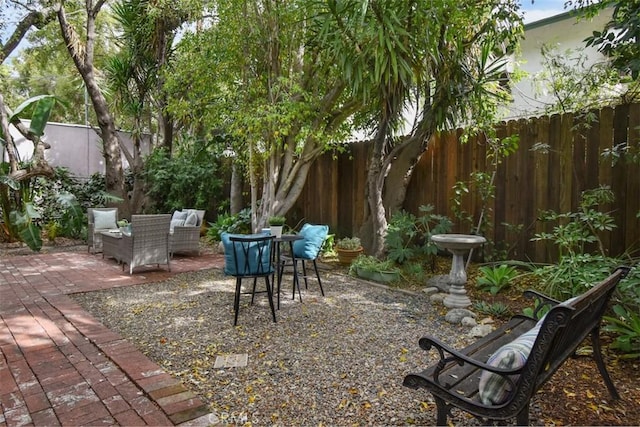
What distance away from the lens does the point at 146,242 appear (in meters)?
5.84

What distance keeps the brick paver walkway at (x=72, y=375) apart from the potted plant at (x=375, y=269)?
3.17 metres

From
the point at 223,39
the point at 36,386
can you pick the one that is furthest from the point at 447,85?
the point at 36,386

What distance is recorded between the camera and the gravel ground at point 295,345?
2.29 metres

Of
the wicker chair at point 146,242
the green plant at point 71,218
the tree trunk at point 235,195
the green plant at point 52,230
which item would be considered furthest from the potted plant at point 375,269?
the green plant at point 52,230

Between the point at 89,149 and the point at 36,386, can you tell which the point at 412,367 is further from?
the point at 89,149

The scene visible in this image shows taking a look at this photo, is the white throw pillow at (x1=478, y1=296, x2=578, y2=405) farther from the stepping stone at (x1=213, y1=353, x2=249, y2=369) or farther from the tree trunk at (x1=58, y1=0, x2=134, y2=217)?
the tree trunk at (x1=58, y1=0, x2=134, y2=217)

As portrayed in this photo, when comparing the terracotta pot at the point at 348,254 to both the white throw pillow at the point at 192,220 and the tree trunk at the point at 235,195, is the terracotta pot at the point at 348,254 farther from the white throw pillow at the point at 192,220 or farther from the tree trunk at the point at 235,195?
the tree trunk at the point at 235,195

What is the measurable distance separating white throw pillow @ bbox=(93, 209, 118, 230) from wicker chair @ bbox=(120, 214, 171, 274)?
201 cm

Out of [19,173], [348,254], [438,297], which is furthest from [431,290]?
[19,173]

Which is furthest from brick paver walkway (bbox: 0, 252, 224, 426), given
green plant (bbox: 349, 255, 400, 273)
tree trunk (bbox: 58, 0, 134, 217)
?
tree trunk (bbox: 58, 0, 134, 217)

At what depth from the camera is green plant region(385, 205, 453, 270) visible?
213 inches

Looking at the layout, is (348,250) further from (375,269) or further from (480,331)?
(480,331)

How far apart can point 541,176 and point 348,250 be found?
285 centimetres

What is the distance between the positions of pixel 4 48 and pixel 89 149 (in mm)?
3194
